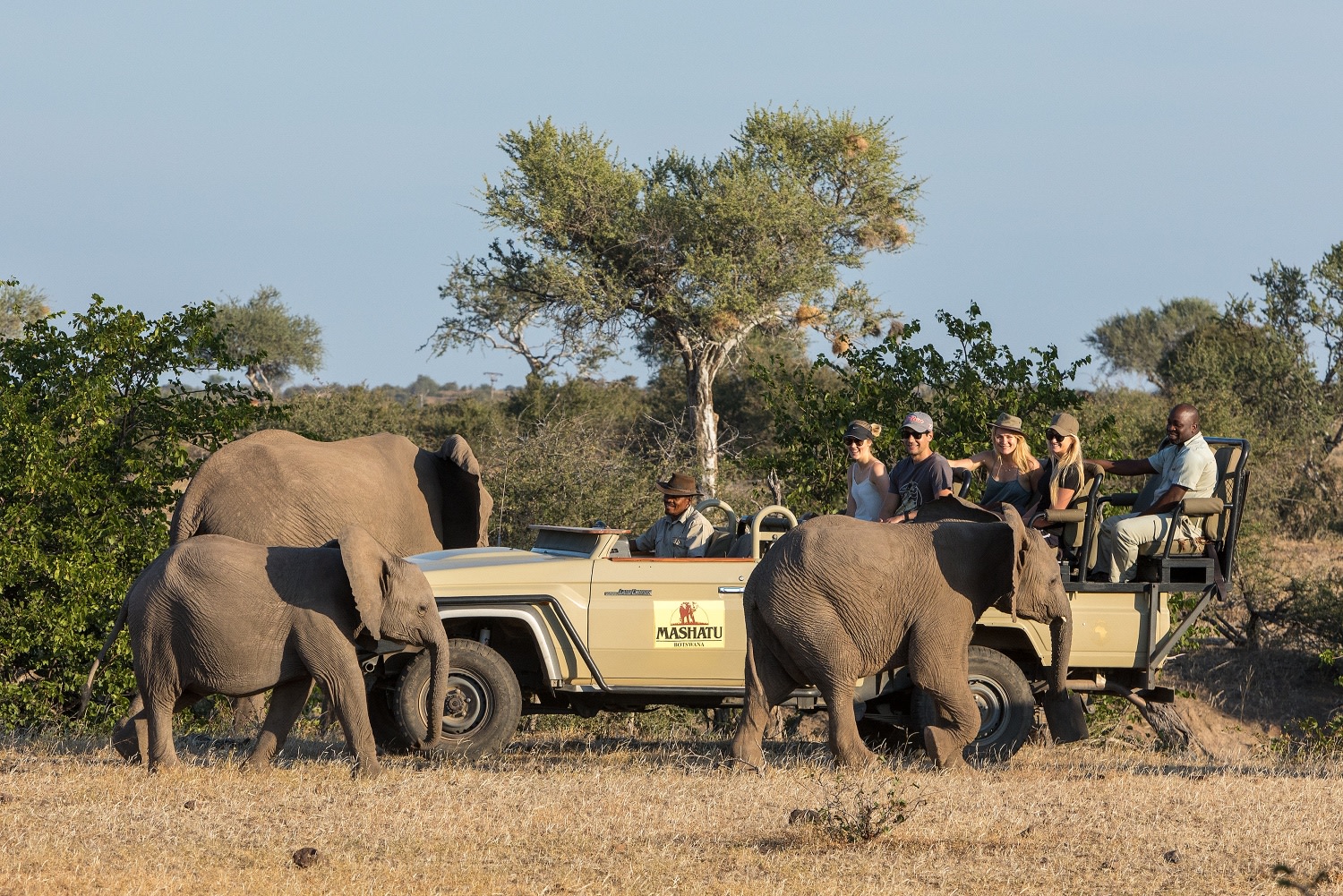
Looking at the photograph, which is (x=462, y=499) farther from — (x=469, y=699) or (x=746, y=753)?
(x=746, y=753)

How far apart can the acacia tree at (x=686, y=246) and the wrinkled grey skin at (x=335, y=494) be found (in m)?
18.5

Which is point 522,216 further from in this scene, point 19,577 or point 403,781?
point 403,781

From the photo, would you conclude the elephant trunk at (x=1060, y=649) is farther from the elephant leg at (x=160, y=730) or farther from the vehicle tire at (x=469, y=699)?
the elephant leg at (x=160, y=730)

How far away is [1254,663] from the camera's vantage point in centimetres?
2027

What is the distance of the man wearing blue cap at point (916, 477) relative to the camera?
33.7 ft

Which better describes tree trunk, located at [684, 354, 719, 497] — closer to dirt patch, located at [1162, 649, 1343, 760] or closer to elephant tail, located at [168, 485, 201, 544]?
dirt patch, located at [1162, 649, 1343, 760]

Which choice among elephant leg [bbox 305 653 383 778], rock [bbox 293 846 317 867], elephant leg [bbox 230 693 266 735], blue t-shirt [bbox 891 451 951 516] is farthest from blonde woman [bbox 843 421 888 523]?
rock [bbox 293 846 317 867]

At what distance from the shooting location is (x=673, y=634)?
32.2 ft

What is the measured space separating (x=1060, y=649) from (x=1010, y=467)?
1.48m

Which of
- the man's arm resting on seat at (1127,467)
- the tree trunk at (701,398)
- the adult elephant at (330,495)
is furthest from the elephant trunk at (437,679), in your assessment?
the tree trunk at (701,398)

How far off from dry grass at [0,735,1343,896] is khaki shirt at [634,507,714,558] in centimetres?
142

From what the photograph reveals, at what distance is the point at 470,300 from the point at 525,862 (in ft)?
93.5

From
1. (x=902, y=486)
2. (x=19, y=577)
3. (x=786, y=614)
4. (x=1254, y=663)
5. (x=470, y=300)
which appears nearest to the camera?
(x=786, y=614)

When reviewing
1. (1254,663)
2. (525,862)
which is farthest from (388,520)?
(1254,663)
